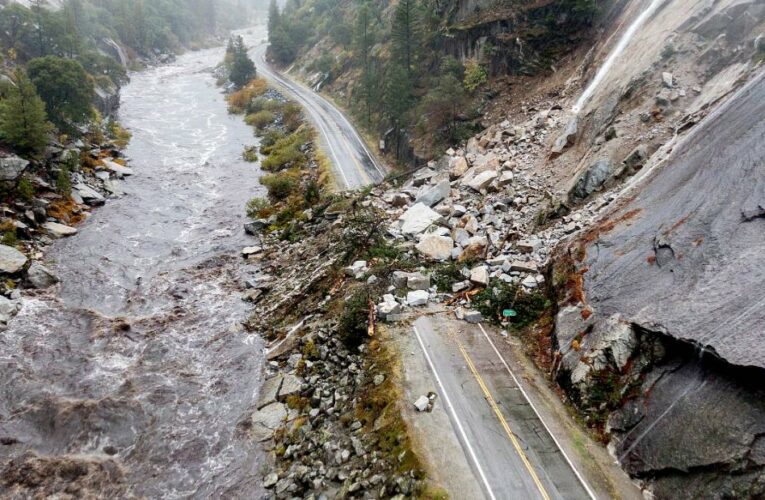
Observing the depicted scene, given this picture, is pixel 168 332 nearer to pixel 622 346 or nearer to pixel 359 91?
pixel 622 346

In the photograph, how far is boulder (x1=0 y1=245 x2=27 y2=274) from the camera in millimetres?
28703

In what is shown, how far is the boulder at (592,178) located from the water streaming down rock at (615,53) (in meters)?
9.20

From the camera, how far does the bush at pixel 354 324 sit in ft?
76.1

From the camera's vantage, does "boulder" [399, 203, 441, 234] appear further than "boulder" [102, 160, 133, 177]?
No

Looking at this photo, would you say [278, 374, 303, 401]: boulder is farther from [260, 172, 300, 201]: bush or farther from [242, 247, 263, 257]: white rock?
[260, 172, 300, 201]: bush

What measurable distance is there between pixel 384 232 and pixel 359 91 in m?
46.5

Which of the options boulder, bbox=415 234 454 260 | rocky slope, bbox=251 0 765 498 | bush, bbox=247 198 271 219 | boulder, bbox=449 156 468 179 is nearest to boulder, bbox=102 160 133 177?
bush, bbox=247 198 271 219

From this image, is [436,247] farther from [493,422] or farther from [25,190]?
[25,190]

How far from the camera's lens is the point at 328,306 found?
26641 mm

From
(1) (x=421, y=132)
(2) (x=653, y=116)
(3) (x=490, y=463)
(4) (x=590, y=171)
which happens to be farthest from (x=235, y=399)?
(1) (x=421, y=132)

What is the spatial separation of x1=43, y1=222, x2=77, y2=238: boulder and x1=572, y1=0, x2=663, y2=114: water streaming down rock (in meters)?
41.1

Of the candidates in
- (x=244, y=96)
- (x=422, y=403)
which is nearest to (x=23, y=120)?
(x=422, y=403)

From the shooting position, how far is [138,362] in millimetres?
24406

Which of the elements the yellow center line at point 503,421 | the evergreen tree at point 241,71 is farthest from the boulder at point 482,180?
the evergreen tree at point 241,71
